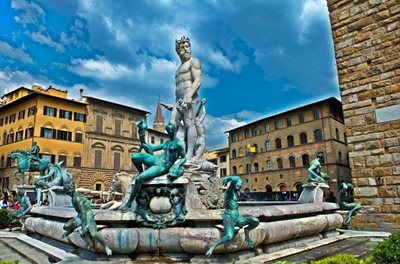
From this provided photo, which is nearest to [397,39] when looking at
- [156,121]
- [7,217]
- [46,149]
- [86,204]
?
[86,204]

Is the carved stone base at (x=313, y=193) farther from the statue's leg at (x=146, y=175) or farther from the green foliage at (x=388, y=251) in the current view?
the statue's leg at (x=146, y=175)

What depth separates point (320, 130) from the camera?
3922 cm

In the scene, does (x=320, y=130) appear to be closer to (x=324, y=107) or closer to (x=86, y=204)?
(x=324, y=107)

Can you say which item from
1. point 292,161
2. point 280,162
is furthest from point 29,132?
point 292,161

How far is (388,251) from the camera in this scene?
3.36 metres

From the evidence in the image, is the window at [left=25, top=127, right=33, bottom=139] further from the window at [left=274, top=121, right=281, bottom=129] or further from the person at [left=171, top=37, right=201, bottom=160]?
the person at [left=171, top=37, right=201, bottom=160]

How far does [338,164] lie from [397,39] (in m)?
31.0

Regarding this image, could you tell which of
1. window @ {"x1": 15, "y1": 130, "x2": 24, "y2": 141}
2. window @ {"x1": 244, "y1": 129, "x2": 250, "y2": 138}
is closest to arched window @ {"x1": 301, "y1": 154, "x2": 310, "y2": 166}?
window @ {"x1": 244, "y1": 129, "x2": 250, "y2": 138}

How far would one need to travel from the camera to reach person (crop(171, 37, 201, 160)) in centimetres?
852

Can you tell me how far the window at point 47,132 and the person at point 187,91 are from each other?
34746 millimetres

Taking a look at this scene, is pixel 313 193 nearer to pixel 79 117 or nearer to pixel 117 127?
pixel 79 117

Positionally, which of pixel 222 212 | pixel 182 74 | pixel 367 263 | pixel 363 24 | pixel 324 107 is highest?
pixel 324 107

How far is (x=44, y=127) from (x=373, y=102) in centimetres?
3860

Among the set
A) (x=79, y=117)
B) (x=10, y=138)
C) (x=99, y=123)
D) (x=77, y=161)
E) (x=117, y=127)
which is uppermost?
(x=79, y=117)
